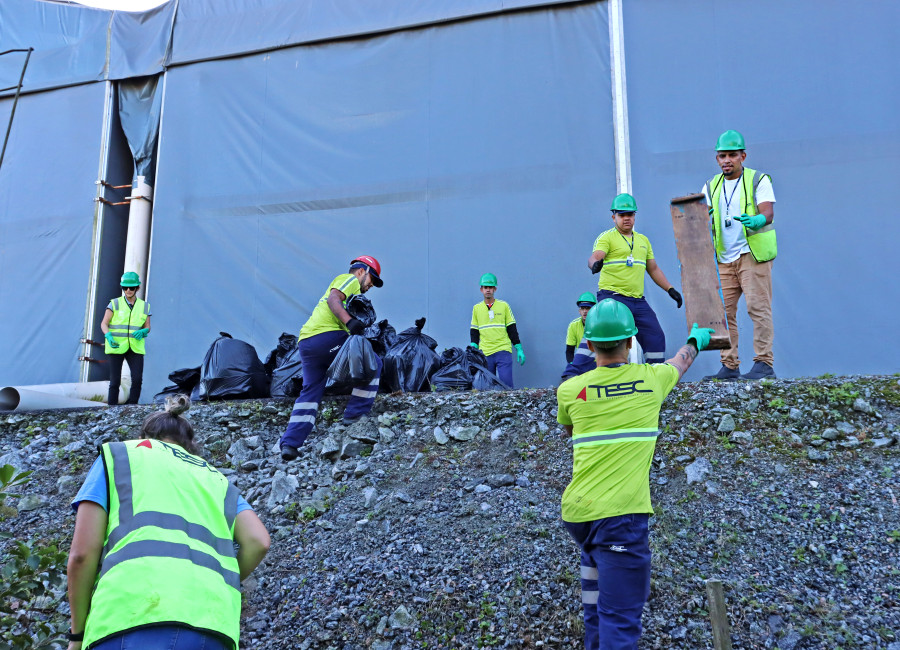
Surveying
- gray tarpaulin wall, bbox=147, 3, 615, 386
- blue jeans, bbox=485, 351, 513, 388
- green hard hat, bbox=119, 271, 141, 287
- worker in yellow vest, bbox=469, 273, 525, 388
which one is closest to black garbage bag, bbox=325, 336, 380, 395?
worker in yellow vest, bbox=469, 273, 525, 388

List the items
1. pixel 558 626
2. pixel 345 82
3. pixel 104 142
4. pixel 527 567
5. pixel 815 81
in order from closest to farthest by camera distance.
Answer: pixel 558 626 < pixel 527 567 < pixel 815 81 < pixel 345 82 < pixel 104 142

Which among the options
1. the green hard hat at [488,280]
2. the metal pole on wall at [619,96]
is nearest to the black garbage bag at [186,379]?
the green hard hat at [488,280]

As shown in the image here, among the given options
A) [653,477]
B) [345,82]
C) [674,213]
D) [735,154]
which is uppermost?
[345,82]

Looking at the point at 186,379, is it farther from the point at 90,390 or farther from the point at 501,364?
the point at 501,364

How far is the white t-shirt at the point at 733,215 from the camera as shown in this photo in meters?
5.42

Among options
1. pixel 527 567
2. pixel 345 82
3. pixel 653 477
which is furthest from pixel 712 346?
pixel 345 82

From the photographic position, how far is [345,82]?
349 inches

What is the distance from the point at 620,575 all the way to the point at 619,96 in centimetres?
626

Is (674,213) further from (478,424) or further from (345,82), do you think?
(345,82)

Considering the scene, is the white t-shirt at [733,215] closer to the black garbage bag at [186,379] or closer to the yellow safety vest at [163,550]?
the yellow safety vest at [163,550]

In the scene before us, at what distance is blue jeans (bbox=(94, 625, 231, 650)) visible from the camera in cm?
171

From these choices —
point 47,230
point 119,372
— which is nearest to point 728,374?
point 119,372

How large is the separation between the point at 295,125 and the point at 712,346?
6.26 m

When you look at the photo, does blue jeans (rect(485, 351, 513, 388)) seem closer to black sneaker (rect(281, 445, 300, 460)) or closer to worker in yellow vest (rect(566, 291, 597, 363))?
worker in yellow vest (rect(566, 291, 597, 363))
